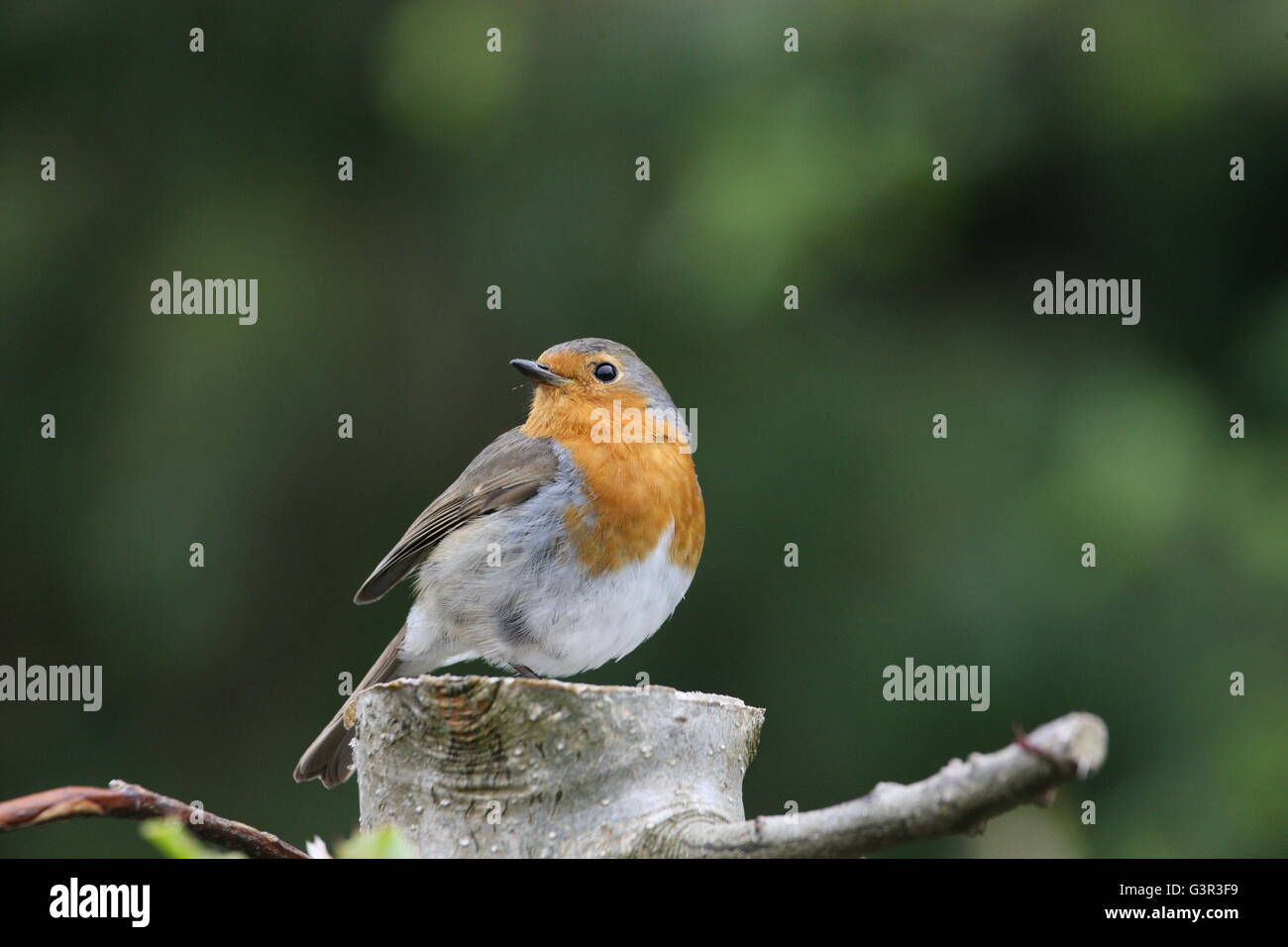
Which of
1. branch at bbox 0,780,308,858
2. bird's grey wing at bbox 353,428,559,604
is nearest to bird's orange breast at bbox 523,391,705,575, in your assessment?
bird's grey wing at bbox 353,428,559,604

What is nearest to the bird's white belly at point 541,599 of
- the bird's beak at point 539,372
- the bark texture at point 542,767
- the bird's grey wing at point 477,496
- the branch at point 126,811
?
the bird's grey wing at point 477,496

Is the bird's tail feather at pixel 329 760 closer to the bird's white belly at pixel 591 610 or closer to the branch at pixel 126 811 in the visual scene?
the bird's white belly at pixel 591 610

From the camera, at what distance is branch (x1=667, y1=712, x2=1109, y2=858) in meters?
1.33

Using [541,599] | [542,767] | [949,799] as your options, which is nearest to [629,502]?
[541,599]

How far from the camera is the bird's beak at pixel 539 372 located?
462cm

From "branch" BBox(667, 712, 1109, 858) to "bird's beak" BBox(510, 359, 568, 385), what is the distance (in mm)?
2941

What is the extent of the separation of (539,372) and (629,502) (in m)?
0.69

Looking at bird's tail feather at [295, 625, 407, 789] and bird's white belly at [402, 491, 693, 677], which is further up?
bird's white belly at [402, 491, 693, 677]

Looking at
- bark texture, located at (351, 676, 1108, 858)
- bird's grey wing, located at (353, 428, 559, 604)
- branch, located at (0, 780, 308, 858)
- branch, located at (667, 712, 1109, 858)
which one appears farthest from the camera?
bird's grey wing, located at (353, 428, 559, 604)

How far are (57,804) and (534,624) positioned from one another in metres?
2.54

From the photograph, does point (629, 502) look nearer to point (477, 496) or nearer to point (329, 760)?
point (477, 496)

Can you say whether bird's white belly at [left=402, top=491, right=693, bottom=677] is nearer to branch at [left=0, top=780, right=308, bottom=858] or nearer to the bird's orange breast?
the bird's orange breast

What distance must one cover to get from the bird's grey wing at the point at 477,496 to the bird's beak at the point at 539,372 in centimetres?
21
